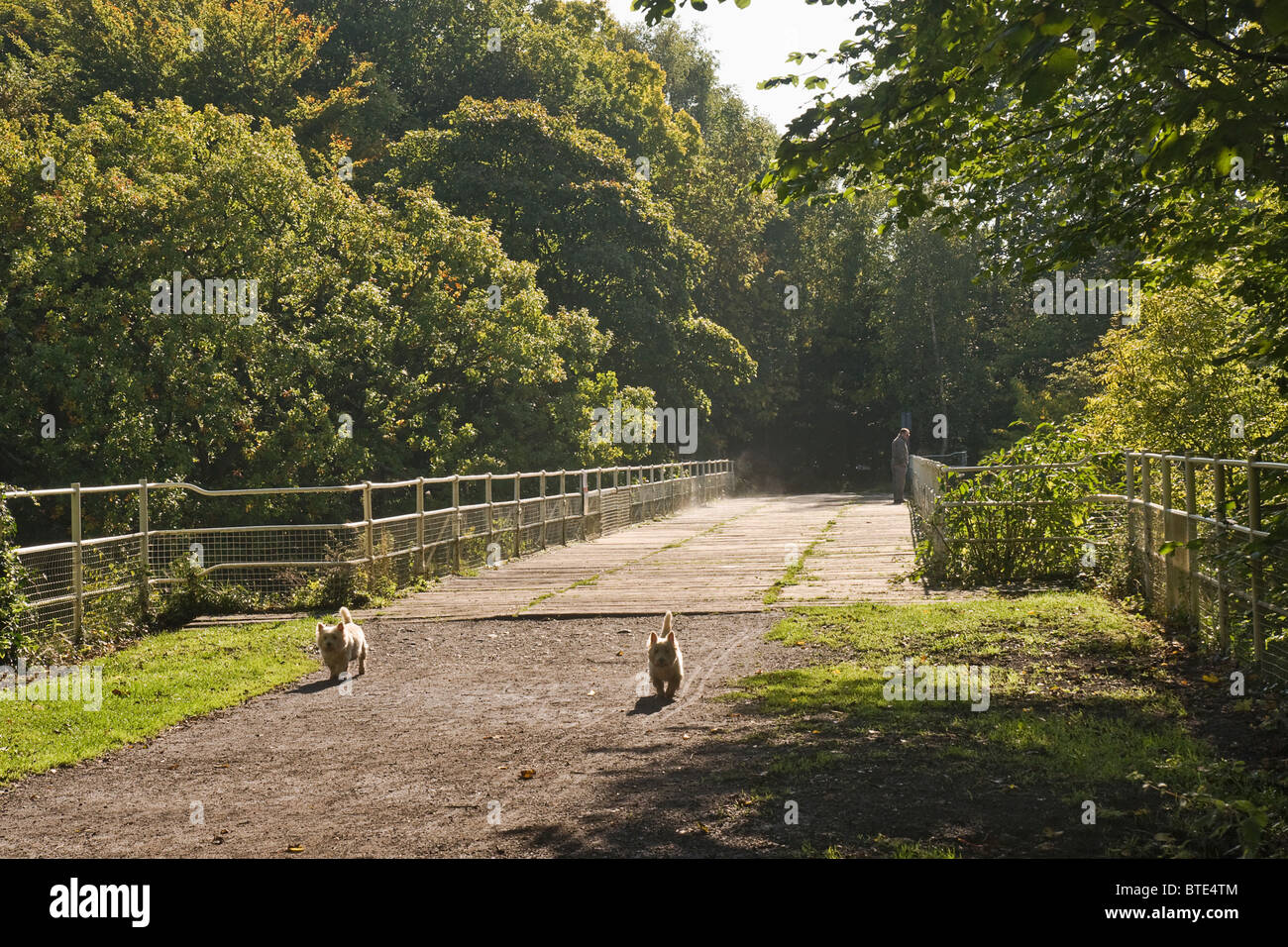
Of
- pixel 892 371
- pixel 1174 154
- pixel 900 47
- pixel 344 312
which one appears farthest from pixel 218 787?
pixel 892 371

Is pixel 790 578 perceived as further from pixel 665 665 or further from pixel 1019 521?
pixel 665 665

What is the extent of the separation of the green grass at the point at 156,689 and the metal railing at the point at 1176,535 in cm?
639

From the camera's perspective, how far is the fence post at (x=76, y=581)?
1127 cm

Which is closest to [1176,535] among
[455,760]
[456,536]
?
[455,760]

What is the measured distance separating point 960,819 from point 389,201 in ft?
108

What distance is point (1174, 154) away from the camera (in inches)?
249

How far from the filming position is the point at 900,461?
32156 mm

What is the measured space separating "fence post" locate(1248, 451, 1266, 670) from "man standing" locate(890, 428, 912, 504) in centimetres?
→ 2262

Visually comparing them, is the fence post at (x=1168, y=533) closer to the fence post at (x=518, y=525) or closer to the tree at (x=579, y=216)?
the fence post at (x=518, y=525)

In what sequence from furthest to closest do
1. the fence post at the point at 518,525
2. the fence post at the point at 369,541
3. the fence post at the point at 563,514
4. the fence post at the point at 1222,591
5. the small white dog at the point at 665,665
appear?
the fence post at the point at 563,514 < the fence post at the point at 518,525 < the fence post at the point at 369,541 < the fence post at the point at 1222,591 < the small white dog at the point at 665,665

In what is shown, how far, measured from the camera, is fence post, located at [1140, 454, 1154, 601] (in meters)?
11.5

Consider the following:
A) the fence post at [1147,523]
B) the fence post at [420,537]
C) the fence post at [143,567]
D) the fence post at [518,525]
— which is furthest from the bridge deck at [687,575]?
the fence post at [143,567]

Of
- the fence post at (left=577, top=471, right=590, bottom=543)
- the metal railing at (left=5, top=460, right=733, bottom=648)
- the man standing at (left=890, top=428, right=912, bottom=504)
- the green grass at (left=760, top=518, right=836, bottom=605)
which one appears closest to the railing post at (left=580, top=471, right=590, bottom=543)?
the fence post at (left=577, top=471, right=590, bottom=543)

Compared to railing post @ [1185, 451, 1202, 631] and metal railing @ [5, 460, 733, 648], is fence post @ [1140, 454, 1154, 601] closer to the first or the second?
railing post @ [1185, 451, 1202, 631]
